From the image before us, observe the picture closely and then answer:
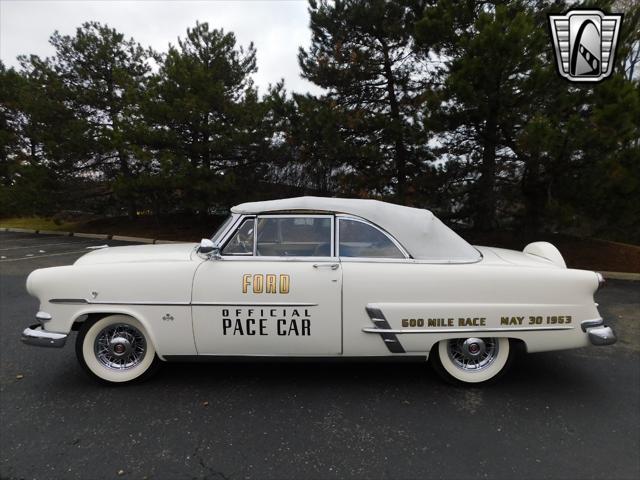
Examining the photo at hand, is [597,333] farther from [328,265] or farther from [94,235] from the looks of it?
[94,235]

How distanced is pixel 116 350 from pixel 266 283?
1391 mm

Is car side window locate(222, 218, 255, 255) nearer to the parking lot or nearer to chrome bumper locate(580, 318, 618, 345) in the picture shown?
the parking lot

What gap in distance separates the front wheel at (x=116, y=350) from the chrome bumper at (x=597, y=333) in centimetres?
347

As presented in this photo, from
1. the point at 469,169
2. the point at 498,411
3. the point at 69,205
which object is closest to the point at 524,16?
the point at 469,169

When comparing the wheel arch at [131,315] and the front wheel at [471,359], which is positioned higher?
the wheel arch at [131,315]

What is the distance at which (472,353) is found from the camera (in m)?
3.03

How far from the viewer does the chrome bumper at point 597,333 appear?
113 inches

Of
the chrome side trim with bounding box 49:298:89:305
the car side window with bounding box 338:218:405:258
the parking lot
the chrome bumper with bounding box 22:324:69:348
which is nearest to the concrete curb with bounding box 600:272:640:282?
the parking lot

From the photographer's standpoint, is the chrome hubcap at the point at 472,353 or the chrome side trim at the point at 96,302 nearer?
the chrome side trim at the point at 96,302

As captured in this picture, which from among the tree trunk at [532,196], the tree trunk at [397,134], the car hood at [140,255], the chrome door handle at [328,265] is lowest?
the chrome door handle at [328,265]

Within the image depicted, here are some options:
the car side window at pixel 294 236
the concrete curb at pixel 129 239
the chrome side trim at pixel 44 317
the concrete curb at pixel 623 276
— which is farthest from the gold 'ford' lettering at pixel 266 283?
the concrete curb at pixel 129 239

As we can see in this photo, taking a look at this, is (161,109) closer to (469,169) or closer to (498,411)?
(469,169)

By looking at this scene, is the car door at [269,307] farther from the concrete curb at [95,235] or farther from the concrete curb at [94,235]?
the concrete curb at [94,235]

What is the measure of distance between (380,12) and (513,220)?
618 centimetres
